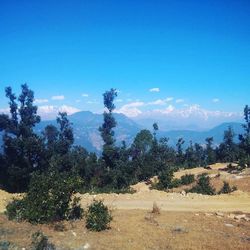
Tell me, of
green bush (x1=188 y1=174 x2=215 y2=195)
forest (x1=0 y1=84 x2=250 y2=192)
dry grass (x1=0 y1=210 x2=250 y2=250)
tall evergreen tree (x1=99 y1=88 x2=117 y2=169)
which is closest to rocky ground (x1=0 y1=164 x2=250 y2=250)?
dry grass (x1=0 y1=210 x2=250 y2=250)

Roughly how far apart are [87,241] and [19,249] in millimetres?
3294

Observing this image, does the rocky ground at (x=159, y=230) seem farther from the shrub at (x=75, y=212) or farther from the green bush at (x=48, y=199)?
the shrub at (x=75, y=212)

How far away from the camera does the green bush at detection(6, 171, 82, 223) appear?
71.5ft

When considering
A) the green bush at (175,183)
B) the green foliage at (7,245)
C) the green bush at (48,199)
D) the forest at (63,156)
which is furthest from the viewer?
the forest at (63,156)

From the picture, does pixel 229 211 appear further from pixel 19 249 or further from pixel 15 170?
pixel 15 170

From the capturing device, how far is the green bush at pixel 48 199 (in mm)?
21797

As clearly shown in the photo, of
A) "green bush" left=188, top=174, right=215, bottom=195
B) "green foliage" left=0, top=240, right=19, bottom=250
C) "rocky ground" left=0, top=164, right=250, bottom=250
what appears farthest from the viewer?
"green bush" left=188, top=174, right=215, bottom=195

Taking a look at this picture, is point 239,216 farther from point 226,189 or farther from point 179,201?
point 226,189

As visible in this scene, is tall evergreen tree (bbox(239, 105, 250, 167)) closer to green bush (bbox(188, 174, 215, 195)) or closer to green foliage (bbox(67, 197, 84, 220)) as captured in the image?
green bush (bbox(188, 174, 215, 195))

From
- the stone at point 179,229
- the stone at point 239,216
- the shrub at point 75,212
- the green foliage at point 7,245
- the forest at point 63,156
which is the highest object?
the forest at point 63,156

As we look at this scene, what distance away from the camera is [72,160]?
59.5 meters

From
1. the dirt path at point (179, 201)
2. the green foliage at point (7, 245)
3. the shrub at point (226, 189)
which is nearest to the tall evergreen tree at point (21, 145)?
the dirt path at point (179, 201)

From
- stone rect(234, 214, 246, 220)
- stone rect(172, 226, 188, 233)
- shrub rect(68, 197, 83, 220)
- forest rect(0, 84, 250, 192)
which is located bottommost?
stone rect(234, 214, 246, 220)

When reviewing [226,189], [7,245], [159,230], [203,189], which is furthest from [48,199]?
[226,189]
